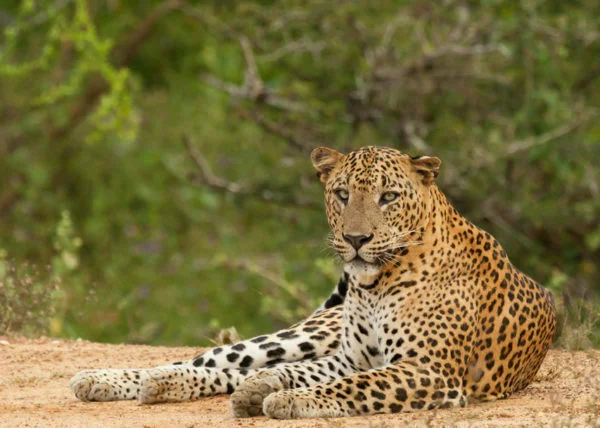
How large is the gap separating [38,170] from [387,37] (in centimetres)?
579

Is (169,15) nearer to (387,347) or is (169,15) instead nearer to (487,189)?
(487,189)

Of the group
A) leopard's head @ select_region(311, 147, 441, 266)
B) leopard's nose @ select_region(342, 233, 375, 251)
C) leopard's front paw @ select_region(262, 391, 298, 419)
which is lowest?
leopard's front paw @ select_region(262, 391, 298, 419)

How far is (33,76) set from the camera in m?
16.5

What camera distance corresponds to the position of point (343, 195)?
600 cm

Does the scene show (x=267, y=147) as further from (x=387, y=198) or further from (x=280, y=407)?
(x=280, y=407)

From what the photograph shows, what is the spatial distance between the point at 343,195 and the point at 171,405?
135cm

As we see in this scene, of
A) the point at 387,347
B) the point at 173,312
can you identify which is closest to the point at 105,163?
the point at 173,312

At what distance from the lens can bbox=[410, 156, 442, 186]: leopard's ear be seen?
6.02m

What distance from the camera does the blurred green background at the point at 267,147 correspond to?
38.2 ft

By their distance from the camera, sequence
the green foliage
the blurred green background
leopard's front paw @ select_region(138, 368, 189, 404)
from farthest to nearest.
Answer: the blurred green background, the green foliage, leopard's front paw @ select_region(138, 368, 189, 404)

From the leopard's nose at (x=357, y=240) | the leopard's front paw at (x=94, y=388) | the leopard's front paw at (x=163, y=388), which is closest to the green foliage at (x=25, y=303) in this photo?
the leopard's front paw at (x=94, y=388)

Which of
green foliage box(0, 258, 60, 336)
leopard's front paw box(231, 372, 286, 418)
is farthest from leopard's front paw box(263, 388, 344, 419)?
green foliage box(0, 258, 60, 336)

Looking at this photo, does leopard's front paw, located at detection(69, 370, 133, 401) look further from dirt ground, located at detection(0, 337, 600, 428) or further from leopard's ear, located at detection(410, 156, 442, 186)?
leopard's ear, located at detection(410, 156, 442, 186)

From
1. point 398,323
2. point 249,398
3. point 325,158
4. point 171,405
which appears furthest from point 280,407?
point 325,158
